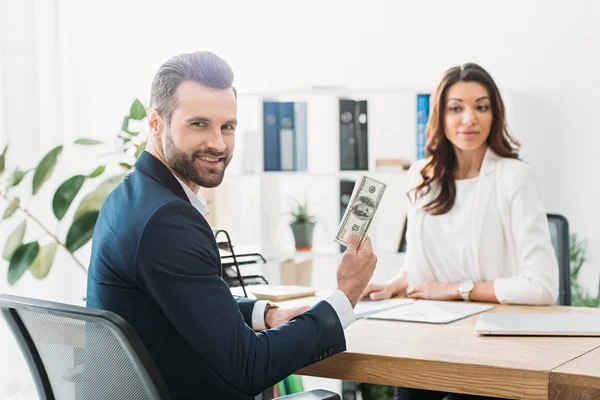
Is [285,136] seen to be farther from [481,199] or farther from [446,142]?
[481,199]

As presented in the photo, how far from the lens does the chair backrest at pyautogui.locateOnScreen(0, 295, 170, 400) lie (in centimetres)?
117

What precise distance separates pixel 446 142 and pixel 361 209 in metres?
Result: 0.91

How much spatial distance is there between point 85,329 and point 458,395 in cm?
122

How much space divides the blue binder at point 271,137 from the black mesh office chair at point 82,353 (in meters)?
2.67

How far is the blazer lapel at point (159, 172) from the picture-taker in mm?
1543

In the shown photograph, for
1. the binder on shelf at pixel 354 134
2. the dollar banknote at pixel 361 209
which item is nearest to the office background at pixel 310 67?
the binder on shelf at pixel 354 134

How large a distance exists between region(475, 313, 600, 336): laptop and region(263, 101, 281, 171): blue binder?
2.15 m

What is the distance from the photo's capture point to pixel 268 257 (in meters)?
4.03

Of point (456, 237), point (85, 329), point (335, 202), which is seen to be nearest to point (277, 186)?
point (335, 202)

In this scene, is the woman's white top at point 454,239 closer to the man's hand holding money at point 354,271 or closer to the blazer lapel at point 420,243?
the blazer lapel at point 420,243

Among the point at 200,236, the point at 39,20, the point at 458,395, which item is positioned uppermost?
the point at 39,20

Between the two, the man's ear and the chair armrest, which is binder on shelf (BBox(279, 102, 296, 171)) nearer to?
the man's ear

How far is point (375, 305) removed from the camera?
2254mm

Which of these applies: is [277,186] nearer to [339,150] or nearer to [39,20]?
[339,150]
